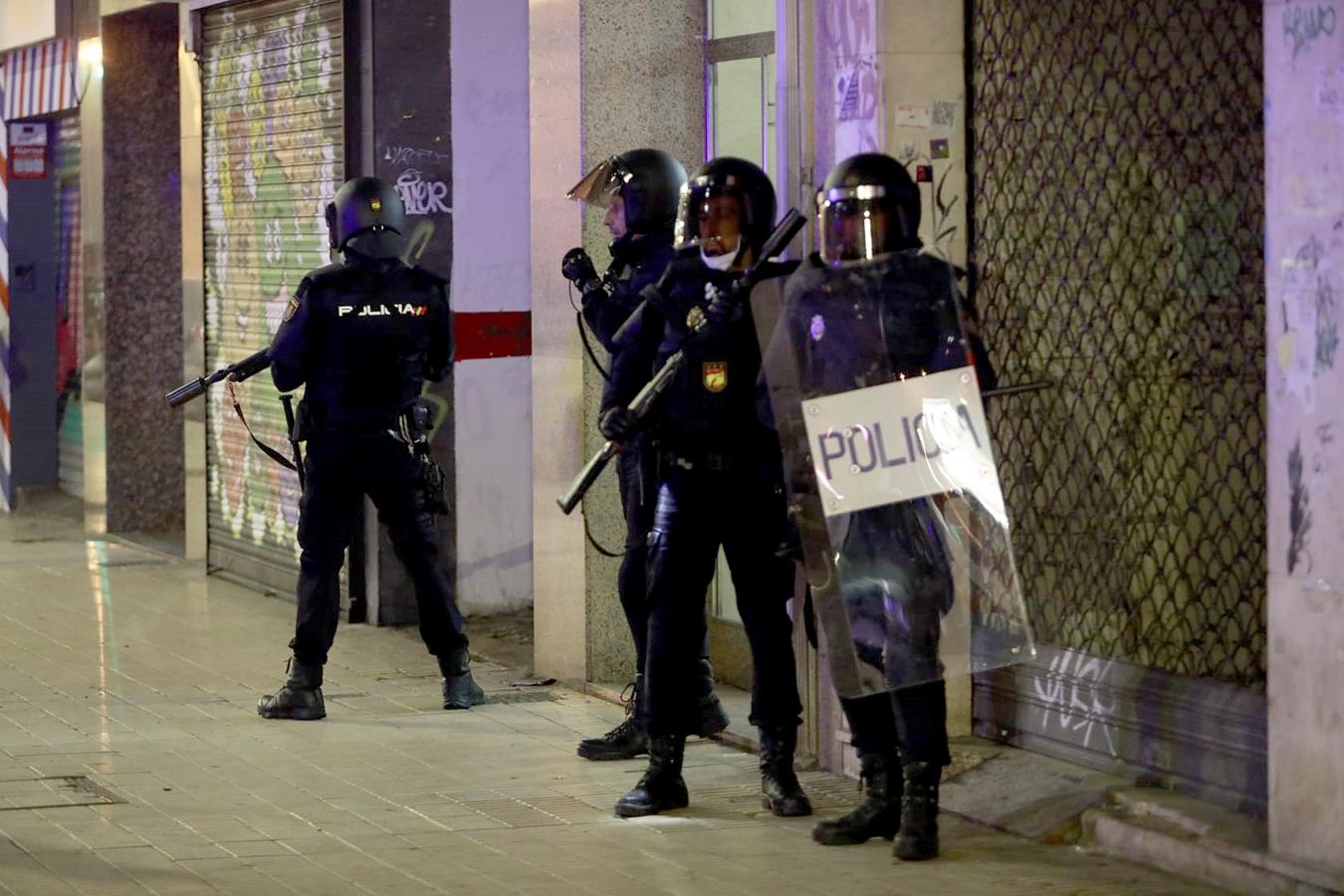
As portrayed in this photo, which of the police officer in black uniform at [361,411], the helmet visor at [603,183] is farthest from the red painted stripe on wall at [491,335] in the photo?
the helmet visor at [603,183]

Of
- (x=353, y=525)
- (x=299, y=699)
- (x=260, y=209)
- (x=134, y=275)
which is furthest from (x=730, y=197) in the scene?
(x=134, y=275)

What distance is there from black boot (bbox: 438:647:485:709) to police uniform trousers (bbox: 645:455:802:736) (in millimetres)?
1947

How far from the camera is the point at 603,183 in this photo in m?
8.12

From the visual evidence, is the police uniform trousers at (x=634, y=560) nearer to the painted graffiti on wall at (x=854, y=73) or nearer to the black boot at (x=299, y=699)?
→ the painted graffiti on wall at (x=854, y=73)

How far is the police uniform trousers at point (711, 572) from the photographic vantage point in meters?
7.02

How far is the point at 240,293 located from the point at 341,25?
6.90 ft

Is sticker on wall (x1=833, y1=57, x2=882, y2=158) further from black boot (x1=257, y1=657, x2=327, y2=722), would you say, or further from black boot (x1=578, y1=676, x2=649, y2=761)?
black boot (x1=257, y1=657, x2=327, y2=722)

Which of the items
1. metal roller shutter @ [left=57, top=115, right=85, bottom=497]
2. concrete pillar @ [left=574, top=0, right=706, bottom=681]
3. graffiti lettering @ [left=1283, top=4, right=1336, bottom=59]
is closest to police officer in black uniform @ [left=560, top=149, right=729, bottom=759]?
concrete pillar @ [left=574, top=0, right=706, bottom=681]

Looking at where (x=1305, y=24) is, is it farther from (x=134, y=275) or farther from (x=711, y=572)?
(x=134, y=275)

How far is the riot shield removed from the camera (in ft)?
20.9

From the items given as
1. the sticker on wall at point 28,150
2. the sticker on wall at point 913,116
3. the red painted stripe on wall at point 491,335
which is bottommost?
the red painted stripe on wall at point 491,335

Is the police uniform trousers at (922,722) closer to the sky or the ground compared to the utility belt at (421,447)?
closer to the ground

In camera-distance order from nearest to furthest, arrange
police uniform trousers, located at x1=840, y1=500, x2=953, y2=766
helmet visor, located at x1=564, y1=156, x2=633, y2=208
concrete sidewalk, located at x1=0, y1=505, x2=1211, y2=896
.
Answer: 1. concrete sidewalk, located at x1=0, y1=505, x2=1211, y2=896
2. police uniform trousers, located at x1=840, y1=500, x2=953, y2=766
3. helmet visor, located at x1=564, y1=156, x2=633, y2=208

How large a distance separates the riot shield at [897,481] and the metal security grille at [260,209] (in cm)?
544
